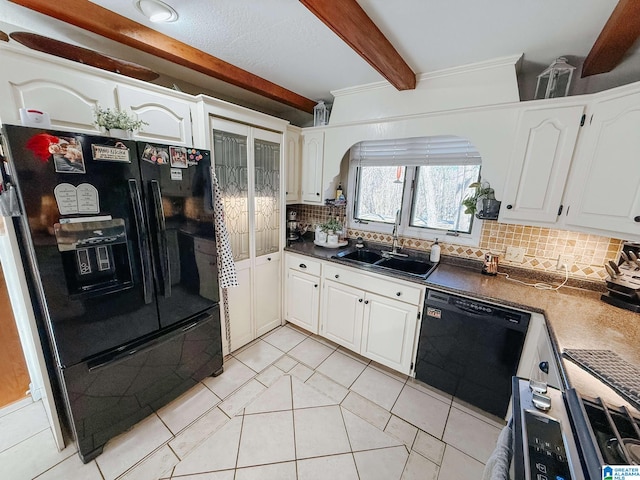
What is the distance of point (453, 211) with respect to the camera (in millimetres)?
2279

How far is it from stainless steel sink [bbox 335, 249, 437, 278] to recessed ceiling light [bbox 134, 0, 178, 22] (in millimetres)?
1948

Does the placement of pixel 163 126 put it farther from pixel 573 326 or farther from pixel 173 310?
pixel 573 326

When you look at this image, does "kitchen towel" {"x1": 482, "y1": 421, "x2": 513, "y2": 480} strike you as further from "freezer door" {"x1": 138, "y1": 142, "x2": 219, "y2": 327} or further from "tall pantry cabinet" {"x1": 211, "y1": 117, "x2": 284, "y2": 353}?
"tall pantry cabinet" {"x1": 211, "y1": 117, "x2": 284, "y2": 353}

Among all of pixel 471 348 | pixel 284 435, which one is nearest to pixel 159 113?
pixel 284 435

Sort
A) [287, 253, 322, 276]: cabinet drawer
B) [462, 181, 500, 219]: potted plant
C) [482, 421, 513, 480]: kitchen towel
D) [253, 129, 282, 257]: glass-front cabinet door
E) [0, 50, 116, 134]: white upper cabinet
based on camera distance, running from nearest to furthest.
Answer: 1. [482, 421, 513, 480]: kitchen towel
2. [0, 50, 116, 134]: white upper cabinet
3. [462, 181, 500, 219]: potted plant
4. [253, 129, 282, 257]: glass-front cabinet door
5. [287, 253, 322, 276]: cabinet drawer

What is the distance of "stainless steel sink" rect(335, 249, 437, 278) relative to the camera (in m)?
2.28

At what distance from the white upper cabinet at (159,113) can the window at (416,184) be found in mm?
1612

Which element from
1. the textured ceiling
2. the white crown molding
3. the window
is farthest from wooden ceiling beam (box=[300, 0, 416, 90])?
the window

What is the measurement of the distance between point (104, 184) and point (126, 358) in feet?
3.30

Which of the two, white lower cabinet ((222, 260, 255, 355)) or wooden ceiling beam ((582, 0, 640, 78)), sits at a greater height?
wooden ceiling beam ((582, 0, 640, 78))

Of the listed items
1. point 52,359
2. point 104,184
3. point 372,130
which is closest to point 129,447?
point 52,359

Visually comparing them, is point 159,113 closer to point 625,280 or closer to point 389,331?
point 389,331

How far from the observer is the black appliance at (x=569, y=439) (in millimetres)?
528

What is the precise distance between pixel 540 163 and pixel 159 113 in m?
2.54
